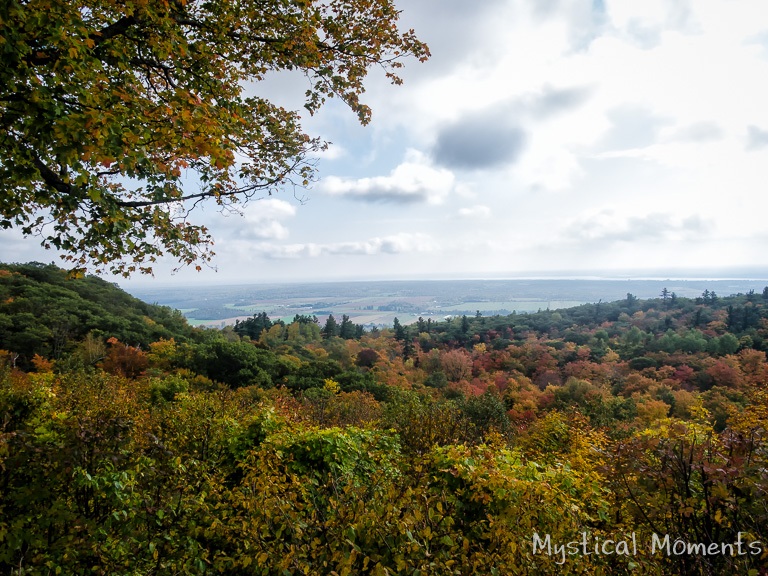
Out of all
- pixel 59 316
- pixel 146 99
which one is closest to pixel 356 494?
pixel 146 99

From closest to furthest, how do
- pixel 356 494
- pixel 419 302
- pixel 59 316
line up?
1. pixel 356 494
2. pixel 59 316
3. pixel 419 302

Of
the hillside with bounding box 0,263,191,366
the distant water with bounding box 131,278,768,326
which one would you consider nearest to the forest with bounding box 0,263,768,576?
the hillside with bounding box 0,263,191,366

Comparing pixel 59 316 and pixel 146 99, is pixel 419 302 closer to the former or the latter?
pixel 59 316

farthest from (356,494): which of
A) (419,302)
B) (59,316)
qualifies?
(419,302)

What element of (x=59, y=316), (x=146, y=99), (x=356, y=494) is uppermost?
(x=146, y=99)

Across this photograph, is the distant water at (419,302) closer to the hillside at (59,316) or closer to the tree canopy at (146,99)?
the hillside at (59,316)

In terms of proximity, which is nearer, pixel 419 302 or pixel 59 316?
pixel 59 316

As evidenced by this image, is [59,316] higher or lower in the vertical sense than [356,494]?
lower

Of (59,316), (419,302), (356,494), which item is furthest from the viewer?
(419,302)

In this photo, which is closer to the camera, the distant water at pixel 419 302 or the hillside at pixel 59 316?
the hillside at pixel 59 316

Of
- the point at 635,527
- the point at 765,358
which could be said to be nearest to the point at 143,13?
the point at 635,527

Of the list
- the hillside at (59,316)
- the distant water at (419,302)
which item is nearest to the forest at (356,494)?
the hillside at (59,316)

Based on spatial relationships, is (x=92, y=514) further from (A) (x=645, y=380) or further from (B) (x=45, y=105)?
(A) (x=645, y=380)

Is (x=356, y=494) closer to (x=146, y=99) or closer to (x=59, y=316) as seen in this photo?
(x=146, y=99)
